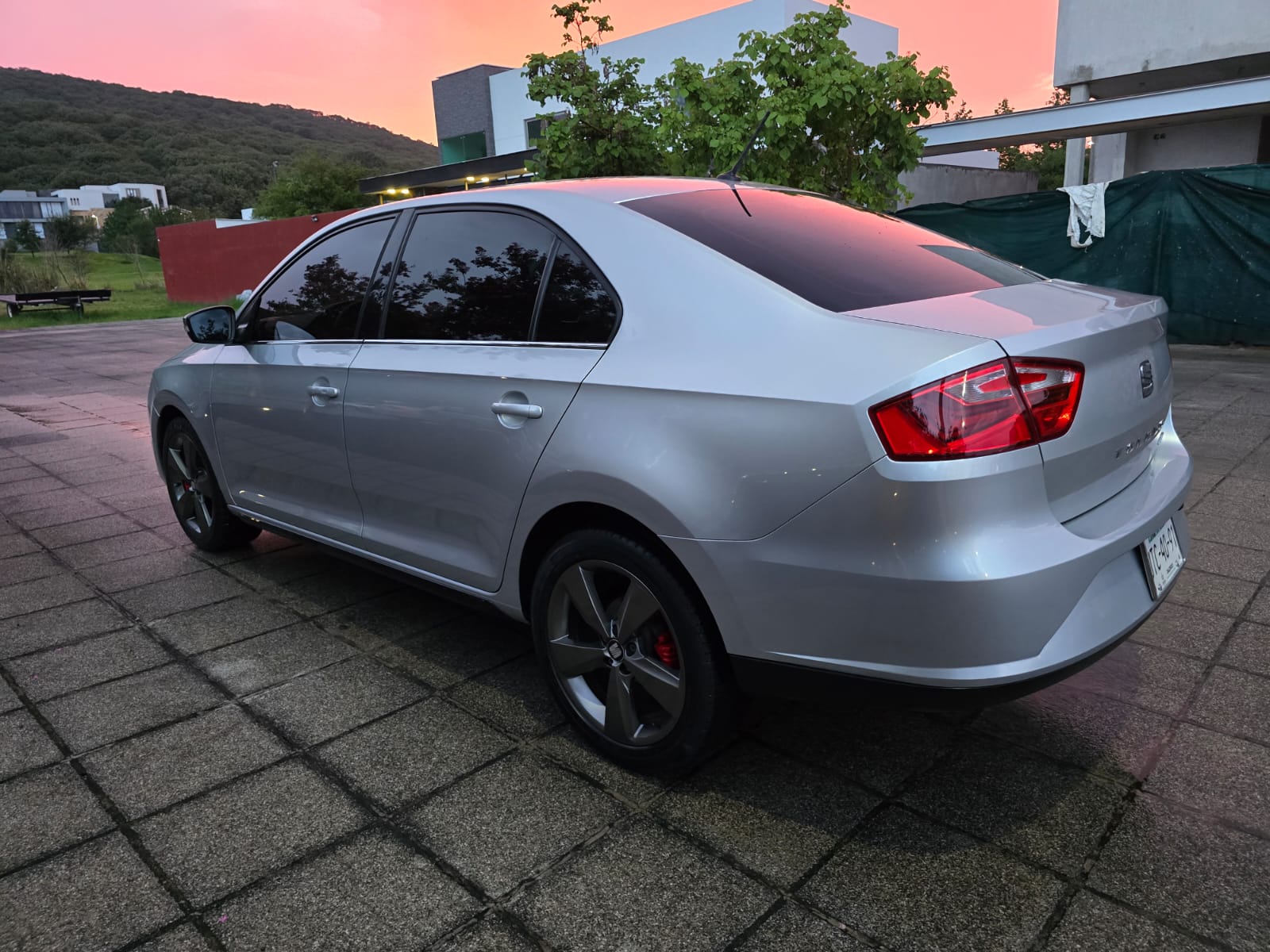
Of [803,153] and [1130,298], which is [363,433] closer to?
[1130,298]

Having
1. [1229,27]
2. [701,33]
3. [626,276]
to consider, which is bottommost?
[626,276]

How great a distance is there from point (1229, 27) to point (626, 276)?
19290 mm

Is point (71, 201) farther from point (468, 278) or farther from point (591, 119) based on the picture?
point (468, 278)

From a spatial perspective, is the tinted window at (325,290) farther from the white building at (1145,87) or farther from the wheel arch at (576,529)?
the white building at (1145,87)

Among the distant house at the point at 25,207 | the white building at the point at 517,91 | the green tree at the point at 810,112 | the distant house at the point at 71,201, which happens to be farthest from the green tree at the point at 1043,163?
the distant house at the point at 25,207

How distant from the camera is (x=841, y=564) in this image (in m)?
2.08

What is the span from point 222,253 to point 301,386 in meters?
29.7

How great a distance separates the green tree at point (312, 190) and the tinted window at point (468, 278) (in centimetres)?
5276

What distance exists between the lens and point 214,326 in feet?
14.0

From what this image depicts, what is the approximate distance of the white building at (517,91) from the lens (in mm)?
28234

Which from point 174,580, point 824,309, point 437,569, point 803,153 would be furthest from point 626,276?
point 803,153

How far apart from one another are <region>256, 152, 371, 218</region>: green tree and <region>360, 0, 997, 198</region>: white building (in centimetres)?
1244

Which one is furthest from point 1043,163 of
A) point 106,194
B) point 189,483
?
point 106,194

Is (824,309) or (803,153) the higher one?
(803,153)
